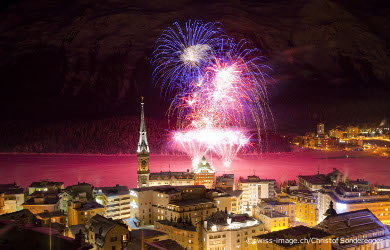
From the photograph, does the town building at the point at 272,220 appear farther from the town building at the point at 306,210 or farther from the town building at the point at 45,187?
the town building at the point at 45,187

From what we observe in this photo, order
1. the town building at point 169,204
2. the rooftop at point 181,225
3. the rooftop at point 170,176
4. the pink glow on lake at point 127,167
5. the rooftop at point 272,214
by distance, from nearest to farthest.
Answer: the rooftop at point 181,225 → the rooftop at point 272,214 → the town building at point 169,204 → the rooftop at point 170,176 → the pink glow on lake at point 127,167

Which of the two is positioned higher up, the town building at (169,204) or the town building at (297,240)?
the town building at (169,204)

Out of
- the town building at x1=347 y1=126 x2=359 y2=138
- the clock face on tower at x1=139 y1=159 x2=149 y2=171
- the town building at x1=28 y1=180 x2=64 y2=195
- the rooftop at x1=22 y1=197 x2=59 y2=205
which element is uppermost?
the town building at x1=347 y1=126 x2=359 y2=138

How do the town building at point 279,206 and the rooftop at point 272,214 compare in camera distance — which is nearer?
the rooftop at point 272,214

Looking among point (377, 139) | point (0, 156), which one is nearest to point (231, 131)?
point (0, 156)

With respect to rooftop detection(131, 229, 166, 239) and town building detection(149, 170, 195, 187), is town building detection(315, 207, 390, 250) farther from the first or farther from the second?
town building detection(149, 170, 195, 187)

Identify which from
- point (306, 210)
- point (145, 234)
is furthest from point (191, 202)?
point (306, 210)

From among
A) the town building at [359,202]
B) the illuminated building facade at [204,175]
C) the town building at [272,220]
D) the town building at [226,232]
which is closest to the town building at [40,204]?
the town building at [226,232]

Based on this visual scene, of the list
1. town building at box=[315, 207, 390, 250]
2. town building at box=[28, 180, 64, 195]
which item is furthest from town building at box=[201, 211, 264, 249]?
town building at box=[28, 180, 64, 195]

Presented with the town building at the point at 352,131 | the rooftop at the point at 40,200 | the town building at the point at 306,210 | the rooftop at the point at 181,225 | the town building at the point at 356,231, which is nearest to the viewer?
the town building at the point at 356,231
